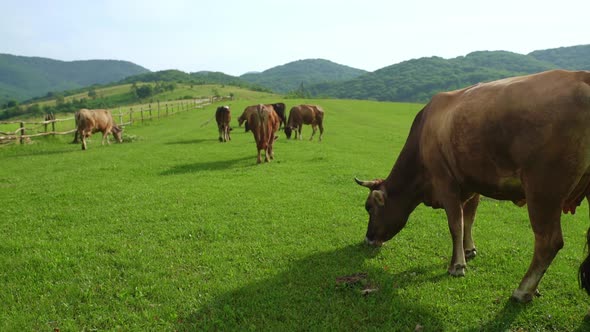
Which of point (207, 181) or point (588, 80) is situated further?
point (207, 181)

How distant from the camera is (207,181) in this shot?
12.1m

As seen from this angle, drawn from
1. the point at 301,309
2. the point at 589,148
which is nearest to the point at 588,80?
the point at 589,148

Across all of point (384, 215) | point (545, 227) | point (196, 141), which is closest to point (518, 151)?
point (545, 227)

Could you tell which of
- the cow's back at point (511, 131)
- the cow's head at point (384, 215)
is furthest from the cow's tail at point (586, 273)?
the cow's head at point (384, 215)

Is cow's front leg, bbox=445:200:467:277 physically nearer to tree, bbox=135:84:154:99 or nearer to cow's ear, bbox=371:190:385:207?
cow's ear, bbox=371:190:385:207

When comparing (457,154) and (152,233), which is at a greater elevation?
(457,154)

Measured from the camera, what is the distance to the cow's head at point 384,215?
635 centimetres

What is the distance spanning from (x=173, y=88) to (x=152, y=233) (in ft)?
458

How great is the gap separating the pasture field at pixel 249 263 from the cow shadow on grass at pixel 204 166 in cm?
208

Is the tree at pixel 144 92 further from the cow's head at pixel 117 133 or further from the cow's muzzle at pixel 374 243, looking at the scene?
the cow's muzzle at pixel 374 243

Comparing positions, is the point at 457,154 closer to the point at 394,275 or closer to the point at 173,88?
the point at 394,275

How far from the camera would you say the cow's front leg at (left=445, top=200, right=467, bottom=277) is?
5395 mm

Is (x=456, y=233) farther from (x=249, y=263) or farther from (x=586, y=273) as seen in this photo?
(x=249, y=263)

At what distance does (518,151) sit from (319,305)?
2.95m
